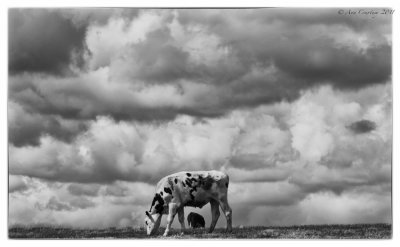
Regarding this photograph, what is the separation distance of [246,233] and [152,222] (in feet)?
14.9

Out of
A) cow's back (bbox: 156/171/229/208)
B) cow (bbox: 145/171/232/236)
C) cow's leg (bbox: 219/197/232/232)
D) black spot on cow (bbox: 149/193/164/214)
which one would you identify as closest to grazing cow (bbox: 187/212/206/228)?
cow (bbox: 145/171/232/236)

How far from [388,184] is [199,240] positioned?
9.32 m

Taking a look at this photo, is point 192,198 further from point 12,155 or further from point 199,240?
point 12,155

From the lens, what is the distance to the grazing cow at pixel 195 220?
33.5 metres

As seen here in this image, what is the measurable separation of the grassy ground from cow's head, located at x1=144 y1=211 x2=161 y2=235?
329 millimetres

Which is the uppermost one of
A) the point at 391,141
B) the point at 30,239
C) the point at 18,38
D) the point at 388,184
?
the point at 18,38

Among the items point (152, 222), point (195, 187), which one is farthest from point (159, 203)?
point (195, 187)

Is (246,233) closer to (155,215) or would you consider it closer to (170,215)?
(170,215)

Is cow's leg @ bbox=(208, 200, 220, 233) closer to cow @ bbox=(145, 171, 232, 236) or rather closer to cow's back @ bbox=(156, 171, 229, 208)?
cow @ bbox=(145, 171, 232, 236)

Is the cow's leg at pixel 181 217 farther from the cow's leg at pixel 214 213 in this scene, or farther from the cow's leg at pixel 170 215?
the cow's leg at pixel 214 213

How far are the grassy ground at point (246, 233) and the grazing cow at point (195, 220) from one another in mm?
1019

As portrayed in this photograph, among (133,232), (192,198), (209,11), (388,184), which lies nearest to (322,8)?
(209,11)

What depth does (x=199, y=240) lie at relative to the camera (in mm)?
30281

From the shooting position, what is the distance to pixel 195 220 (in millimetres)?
33625
